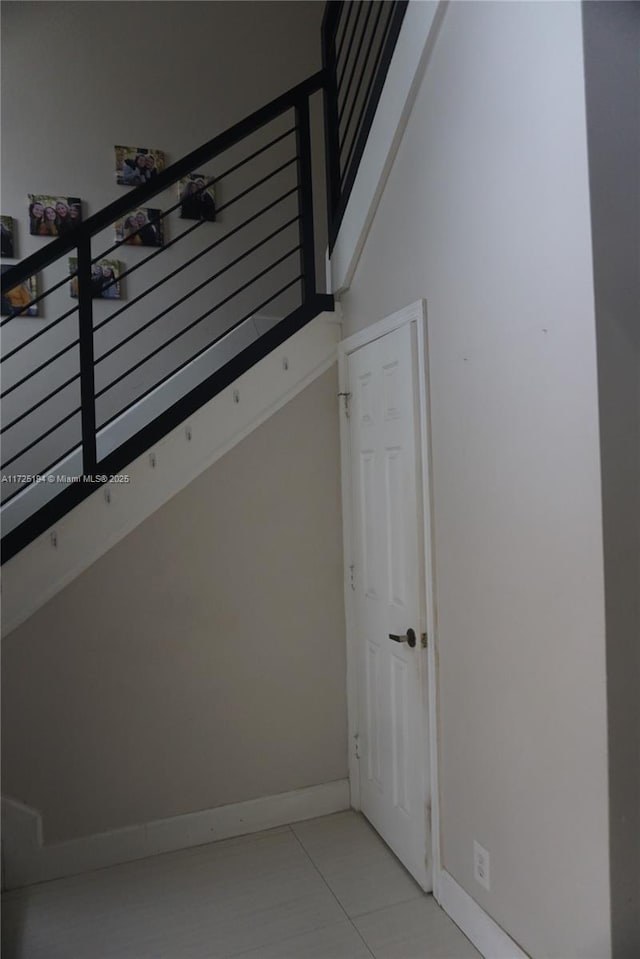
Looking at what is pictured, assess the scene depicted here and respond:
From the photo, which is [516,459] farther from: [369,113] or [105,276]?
[105,276]

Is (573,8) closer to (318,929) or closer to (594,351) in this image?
(594,351)

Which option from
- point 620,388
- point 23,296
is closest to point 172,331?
point 23,296

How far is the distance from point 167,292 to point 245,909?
3.20 meters

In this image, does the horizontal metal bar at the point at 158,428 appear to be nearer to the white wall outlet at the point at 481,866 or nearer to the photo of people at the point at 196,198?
the photo of people at the point at 196,198

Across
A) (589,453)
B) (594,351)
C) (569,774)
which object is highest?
(594,351)

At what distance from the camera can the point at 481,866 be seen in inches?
73.8

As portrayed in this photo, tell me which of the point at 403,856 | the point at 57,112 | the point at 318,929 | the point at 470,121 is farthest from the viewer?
the point at 57,112

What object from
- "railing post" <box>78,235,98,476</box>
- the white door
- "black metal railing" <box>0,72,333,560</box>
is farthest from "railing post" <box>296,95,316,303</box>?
"railing post" <box>78,235,98,476</box>

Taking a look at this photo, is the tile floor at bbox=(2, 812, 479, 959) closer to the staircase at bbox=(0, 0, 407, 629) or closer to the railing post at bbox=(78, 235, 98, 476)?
the staircase at bbox=(0, 0, 407, 629)

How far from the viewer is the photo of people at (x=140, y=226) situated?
3.64 metres

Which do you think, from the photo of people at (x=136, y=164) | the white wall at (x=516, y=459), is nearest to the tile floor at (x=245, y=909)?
the white wall at (x=516, y=459)

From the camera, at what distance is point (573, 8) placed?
139 cm

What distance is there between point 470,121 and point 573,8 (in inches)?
17.2

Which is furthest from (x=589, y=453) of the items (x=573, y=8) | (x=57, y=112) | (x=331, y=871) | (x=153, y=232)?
(x=57, y=112)
